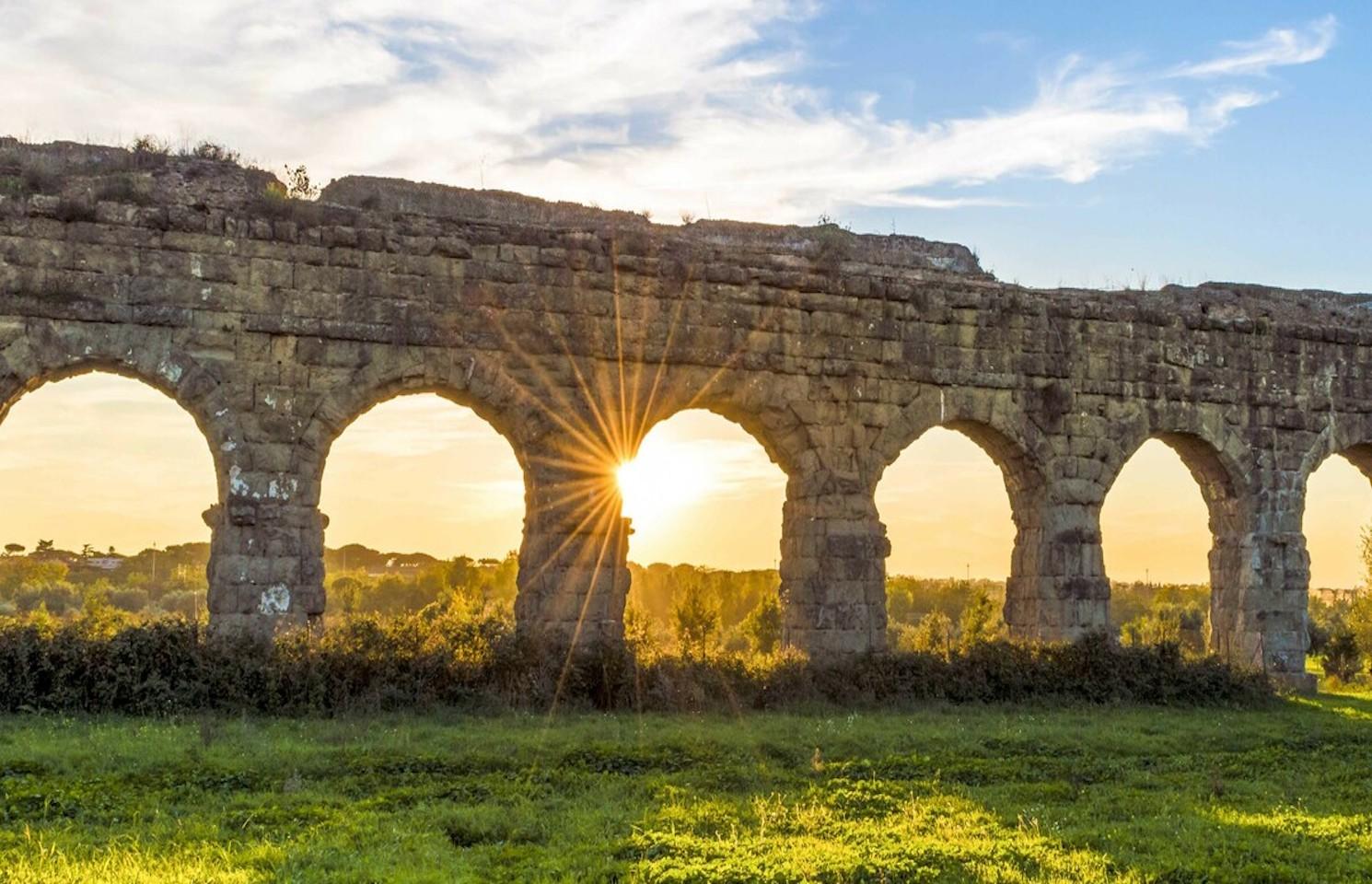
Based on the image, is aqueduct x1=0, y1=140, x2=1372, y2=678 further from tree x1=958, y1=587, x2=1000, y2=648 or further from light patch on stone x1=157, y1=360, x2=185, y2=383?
tree x1=958, y1=587, x2=1000, y2=648

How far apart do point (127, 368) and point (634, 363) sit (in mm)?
5952

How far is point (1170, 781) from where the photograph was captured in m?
11.7

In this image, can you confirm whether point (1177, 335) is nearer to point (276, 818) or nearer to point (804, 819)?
point (804, 819)

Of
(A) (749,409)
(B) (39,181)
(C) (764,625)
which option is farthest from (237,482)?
(C) (764,625)

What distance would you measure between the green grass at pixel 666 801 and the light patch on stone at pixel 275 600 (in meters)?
2.64

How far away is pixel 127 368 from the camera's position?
15742 mm

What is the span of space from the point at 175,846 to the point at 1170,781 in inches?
309

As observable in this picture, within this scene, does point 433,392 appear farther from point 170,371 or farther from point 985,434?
point 985,434

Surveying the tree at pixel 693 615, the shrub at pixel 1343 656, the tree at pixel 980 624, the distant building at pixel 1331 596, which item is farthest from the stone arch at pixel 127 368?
the distant building at pixel 1331 596

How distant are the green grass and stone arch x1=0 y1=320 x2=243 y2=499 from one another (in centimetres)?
402

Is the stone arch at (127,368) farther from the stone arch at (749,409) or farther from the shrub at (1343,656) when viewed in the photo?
the shrub at (1343,656)

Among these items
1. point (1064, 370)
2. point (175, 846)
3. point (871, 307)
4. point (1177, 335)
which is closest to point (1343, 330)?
point (1177, 335)

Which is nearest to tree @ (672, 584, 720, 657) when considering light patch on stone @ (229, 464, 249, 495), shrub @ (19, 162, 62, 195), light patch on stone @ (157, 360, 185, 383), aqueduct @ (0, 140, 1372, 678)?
aqueduct @ (0, 140, 1372, 678)

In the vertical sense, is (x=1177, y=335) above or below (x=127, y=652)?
above
